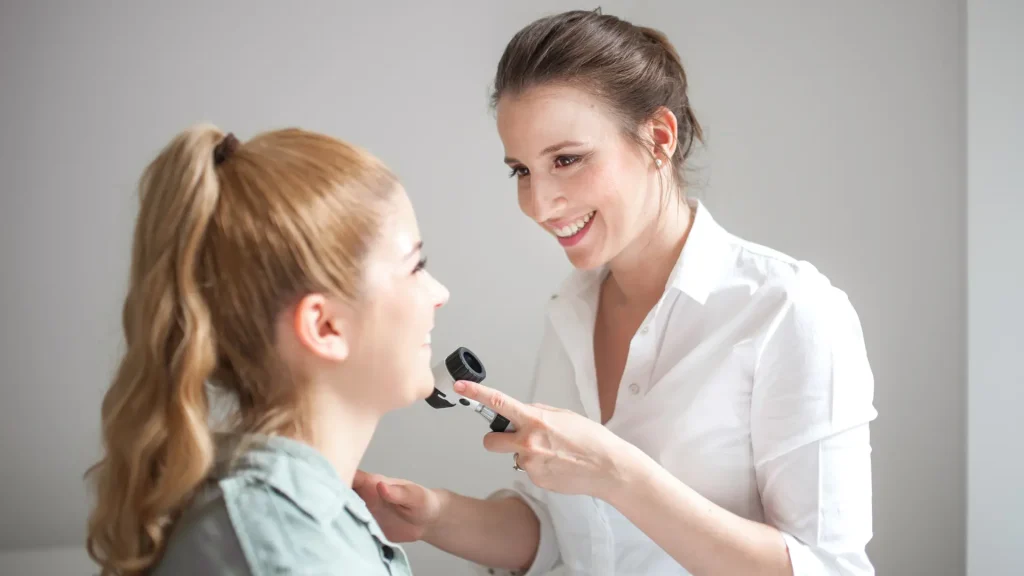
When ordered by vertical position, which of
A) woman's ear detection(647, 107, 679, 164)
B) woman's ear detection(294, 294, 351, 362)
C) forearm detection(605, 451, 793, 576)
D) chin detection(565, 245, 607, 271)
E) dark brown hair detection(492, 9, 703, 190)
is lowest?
forearm detection(605, 451, 793, 576)

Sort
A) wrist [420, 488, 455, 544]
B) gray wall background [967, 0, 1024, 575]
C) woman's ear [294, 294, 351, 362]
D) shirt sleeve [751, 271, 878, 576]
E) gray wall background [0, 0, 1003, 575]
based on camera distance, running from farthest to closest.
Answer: gray wall background [0, 0, 1003, 575], gray wall background [967, 0, 1024, 575], wrist [420, 488, 455, 544], shirt sleeve [751, 271, 878, 576], woman's ear [294, 294, 351, 362]

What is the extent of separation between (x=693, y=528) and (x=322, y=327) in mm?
526

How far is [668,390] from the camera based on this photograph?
50.0 inches

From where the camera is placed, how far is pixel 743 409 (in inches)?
48.8

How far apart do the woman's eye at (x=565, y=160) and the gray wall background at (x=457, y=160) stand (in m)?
0.67

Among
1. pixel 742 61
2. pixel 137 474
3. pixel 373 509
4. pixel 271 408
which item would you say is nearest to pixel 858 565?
pixel 373 509

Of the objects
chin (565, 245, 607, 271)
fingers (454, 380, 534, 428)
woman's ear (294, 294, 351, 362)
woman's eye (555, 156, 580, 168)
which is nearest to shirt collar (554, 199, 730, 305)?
chin (565, 245, 607, 271)

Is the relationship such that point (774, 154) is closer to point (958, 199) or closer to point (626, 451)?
point (958, 199)

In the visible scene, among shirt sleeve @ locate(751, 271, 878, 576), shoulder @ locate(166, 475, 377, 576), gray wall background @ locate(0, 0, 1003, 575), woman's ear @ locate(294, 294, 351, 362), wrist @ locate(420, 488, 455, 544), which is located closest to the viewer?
shoulder @ locate(166, 475, 377, 576)

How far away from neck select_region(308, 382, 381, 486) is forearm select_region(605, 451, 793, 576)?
0.33 meters

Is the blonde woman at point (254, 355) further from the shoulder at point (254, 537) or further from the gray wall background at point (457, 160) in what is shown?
the gray wall background at point (457, 160)

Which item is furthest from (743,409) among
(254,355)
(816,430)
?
(254,355)

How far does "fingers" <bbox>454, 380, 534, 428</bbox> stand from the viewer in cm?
105

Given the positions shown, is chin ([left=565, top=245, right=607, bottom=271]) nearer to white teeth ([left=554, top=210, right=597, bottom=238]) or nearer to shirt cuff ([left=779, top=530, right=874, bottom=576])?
white teeth ([left=554, top=210, right=597, bottom=238])
